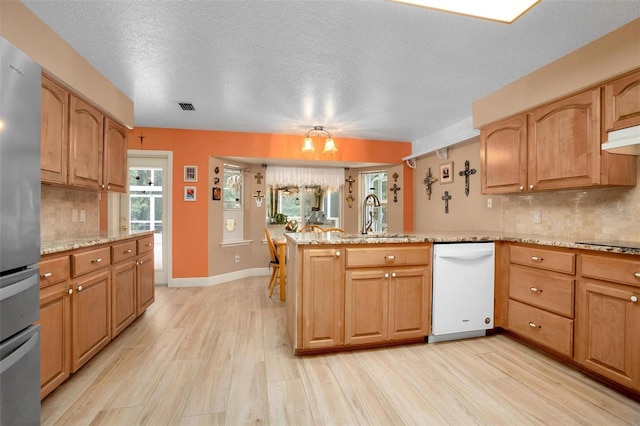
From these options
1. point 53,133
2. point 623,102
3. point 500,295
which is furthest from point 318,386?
point 623,102

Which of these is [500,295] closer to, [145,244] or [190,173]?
[145,244]

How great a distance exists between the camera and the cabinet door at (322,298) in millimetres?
2127

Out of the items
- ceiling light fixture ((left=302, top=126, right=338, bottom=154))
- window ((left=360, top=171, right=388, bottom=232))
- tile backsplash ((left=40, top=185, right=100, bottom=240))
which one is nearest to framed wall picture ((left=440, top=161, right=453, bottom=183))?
window ((left=360, top=171, right=388, bottom=232))

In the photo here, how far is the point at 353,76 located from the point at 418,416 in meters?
2.60

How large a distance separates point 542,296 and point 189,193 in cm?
429

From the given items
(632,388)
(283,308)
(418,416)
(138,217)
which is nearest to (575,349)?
(632,388)

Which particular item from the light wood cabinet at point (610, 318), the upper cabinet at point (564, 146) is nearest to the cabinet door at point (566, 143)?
the upper cabinet at point (564, 146)

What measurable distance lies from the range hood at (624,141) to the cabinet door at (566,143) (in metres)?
0.18

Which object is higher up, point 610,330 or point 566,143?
point 566,143

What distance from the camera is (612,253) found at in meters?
1.74

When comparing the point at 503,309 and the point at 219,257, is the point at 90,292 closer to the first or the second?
the point at 219,257

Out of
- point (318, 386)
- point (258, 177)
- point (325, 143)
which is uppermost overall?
point (325, 143)

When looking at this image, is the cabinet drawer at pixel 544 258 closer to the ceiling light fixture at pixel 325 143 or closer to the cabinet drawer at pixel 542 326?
the cabinet drawer at pixel 542 326

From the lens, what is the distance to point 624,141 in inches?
66.2
